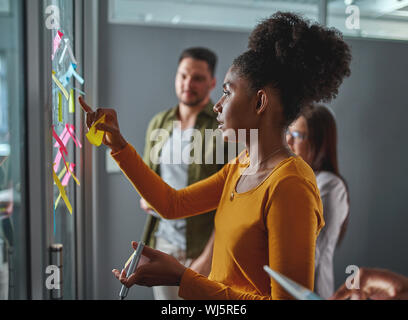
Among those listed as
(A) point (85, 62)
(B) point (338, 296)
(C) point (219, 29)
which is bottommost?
(B) point (338, 296)

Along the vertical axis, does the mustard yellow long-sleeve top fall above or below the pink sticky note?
below

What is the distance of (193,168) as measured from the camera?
158 cm

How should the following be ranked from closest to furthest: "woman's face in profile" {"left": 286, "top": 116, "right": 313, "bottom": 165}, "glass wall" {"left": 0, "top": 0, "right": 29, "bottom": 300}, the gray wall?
"glass wall" {"left": 0, "top": 0, "right": 29, "bottom": 300} < "woman's face in profile" {"left": 286, "top": 116, "right": 313, "bottom": 165} < the gray wall

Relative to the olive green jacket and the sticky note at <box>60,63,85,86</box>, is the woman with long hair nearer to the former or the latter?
the olive green jacket

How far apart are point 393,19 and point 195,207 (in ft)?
5.19

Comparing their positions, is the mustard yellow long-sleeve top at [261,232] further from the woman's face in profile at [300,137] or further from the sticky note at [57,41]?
the woman's face in profile at [300,137]

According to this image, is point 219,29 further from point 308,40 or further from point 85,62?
point 308,40

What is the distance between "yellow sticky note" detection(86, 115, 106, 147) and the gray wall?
1.13m

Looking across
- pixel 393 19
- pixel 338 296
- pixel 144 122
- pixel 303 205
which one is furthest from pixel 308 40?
pixel 393 19

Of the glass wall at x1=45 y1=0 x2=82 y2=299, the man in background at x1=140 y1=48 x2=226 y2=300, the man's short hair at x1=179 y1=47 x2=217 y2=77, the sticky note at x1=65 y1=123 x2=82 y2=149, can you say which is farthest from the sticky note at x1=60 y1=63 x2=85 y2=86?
the man's short hair at x1=179 y1=47 x2=217 y2=77

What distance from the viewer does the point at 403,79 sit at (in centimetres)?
215

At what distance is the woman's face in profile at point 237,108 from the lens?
0.74m

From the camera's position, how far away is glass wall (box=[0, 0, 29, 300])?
571mm
